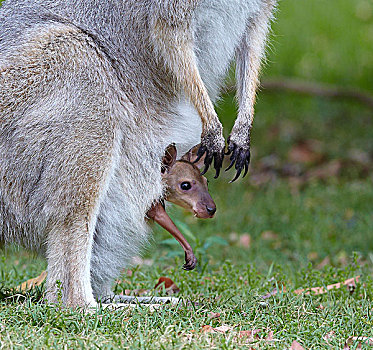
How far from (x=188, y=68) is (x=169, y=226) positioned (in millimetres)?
974

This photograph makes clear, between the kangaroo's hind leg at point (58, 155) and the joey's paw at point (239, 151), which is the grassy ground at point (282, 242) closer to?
the kangaroo's hind leg at point (58, 155)

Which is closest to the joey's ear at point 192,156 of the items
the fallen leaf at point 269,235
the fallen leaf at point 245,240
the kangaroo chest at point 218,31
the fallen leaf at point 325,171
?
the kangaroo chest at point 218,31

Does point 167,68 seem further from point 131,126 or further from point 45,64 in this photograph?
point 45,64

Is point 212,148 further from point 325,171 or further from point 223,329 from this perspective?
point 325,171

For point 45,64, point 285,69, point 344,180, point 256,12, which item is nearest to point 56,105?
point 45,64

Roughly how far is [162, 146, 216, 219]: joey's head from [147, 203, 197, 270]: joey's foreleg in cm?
14

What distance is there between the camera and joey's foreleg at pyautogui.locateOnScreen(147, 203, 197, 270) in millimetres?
4453

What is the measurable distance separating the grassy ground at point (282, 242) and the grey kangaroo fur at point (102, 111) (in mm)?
399

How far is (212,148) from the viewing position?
439 centimetres

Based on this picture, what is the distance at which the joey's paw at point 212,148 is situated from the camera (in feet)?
14.4

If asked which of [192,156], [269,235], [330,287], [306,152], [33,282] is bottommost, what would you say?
[306,152]

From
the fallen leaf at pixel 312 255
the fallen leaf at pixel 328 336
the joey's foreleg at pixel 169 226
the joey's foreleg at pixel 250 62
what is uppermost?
the joey's foreleg at pixel 250 62

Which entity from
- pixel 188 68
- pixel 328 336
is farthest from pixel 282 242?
pixel 328 336

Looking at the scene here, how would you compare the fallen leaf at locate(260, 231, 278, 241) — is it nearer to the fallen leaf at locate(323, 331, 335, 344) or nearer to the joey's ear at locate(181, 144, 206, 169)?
the joey's ear at locate(181, 144, 206, 169)
